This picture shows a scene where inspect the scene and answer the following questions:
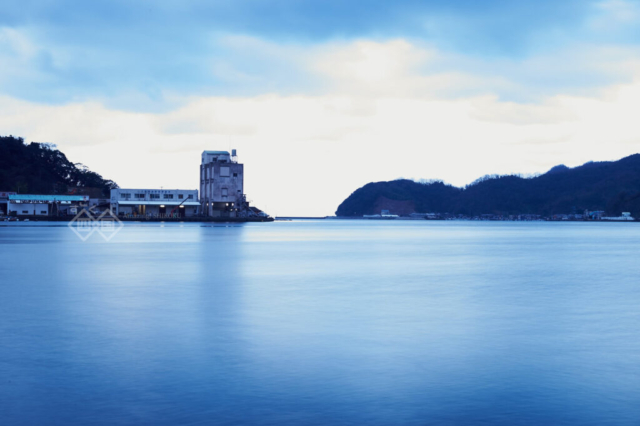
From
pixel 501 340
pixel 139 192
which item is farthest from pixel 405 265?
pixel 139 192

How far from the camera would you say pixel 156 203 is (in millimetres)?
131750

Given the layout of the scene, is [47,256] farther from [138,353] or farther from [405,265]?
[138,353]

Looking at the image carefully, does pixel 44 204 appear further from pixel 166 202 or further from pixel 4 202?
pixel 166 202

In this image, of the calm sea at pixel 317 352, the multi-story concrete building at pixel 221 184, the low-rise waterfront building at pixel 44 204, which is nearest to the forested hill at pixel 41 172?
the low-rise waterfront building at pixel 44 204

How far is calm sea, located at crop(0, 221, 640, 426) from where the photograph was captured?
7.74m

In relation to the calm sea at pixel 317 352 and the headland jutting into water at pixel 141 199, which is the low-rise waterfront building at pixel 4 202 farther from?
the calm sea at pixel 317 352

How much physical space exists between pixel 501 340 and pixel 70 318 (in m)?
9.73

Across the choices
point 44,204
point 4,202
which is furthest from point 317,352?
point 44,204

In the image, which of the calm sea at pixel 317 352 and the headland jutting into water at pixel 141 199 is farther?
the headland jutting into water at pixel 141 199

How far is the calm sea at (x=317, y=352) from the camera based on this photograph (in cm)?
774

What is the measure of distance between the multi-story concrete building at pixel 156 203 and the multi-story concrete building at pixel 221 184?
2.91 metres

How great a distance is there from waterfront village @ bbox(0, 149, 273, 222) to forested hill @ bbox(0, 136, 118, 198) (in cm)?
1408

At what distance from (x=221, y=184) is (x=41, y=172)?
174ft

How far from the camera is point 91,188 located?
158250 mm
